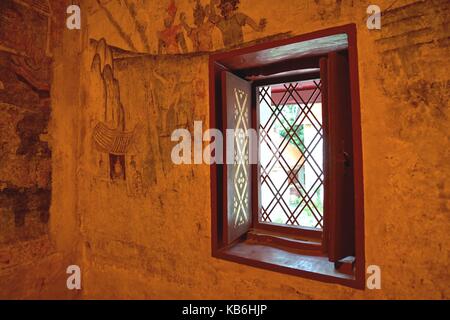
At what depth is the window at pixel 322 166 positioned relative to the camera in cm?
173

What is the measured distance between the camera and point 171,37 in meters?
2.30

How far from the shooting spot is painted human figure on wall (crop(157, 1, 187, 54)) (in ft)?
7.40

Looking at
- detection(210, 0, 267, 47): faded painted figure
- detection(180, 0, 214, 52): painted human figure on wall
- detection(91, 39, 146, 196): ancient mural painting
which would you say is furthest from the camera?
detection(91, 39, 146, 196): ancient mural painting

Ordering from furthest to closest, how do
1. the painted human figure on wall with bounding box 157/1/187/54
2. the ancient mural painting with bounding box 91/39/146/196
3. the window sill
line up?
the ancient mural painting with bounding box 91/39/146/196 → the painted human figure on wall with bounding box 157/1/187/54 → the window sill

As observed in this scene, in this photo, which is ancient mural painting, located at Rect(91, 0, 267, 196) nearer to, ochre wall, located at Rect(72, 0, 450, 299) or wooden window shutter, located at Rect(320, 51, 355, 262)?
ochre wall, located at Rect(72, 0, 450, 299)

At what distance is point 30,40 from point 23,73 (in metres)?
0.30

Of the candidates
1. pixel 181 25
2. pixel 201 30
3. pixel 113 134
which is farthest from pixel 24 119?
pixel 201 30

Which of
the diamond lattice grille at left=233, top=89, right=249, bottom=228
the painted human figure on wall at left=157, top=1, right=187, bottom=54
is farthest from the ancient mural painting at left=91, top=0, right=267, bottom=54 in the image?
the diamond lattice grille at left=233, top=89, right=249, bottom=228

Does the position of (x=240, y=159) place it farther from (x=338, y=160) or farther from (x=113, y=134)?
(x=113, y=134)

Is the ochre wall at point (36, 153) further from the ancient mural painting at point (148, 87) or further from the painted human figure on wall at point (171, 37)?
the painted human figure on wall at point (171, 37)

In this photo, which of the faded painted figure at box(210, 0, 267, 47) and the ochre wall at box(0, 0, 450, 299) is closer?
the ochre wall at box(0, 0, 450, 299)

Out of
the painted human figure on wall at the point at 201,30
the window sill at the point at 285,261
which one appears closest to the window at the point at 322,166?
the window sill at the point at 285,261

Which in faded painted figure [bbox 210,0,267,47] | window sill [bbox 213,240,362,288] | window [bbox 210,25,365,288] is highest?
faded painted figure [bbox 210,0,267,47]
